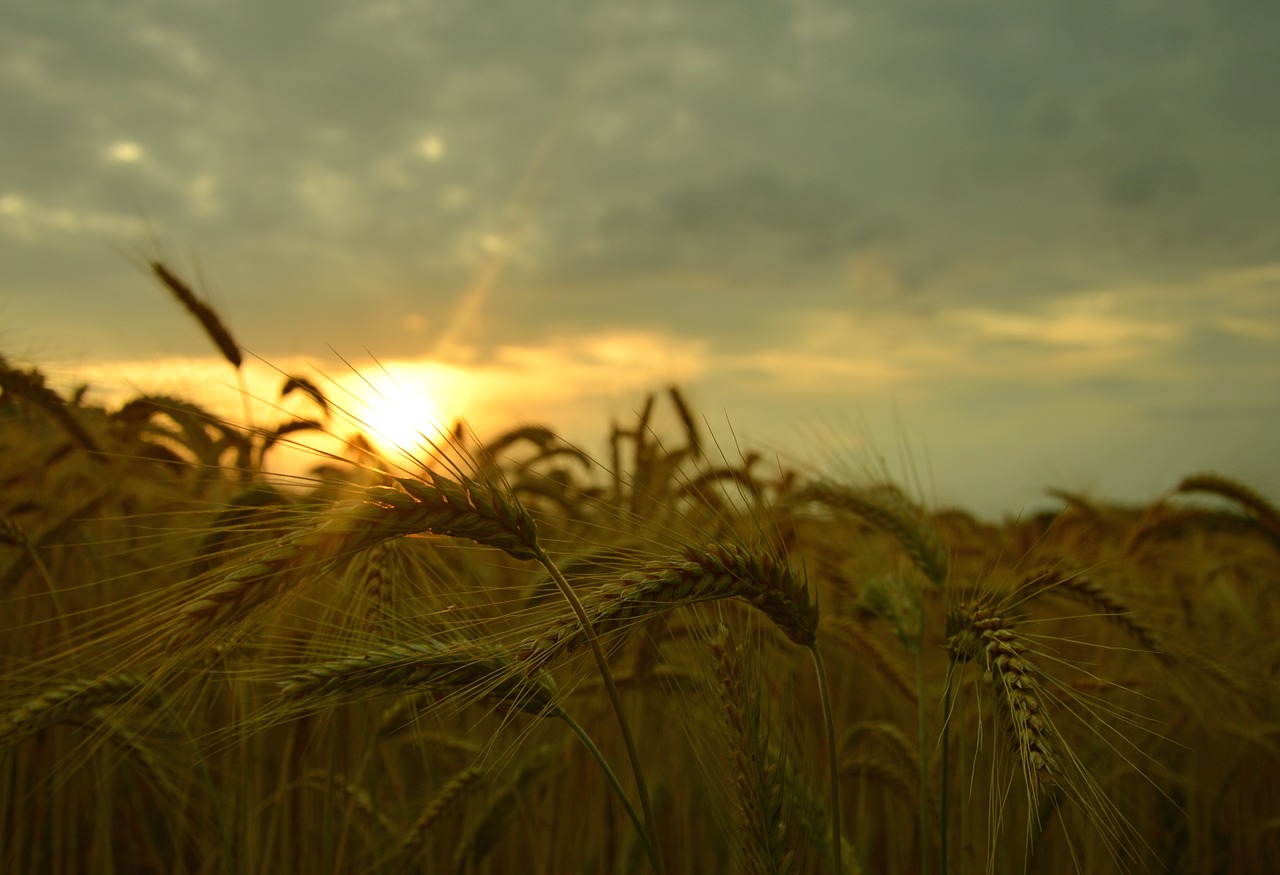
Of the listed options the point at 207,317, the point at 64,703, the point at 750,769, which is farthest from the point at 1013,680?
the point at 207,317

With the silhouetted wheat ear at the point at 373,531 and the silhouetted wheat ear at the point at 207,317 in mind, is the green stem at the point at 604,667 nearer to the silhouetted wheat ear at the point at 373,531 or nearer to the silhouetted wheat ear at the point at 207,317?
the silhouetted wheat ear at the point at 373,531

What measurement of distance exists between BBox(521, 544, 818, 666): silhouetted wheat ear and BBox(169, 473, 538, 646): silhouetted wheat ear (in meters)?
0.13

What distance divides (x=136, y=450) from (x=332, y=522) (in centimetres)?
301

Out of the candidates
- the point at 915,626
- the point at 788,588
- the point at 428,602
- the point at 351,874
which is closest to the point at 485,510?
the point at 788,588

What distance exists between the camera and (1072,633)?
411 cm

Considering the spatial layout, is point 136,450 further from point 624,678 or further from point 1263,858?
point 1263,858

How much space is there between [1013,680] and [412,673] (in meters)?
0.92

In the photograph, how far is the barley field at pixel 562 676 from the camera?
4.24 ft

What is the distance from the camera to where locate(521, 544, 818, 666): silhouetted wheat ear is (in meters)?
1.23

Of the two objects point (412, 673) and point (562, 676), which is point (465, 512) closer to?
point (412, 673)

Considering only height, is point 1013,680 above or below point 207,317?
below

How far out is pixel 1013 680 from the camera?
130 centimetres

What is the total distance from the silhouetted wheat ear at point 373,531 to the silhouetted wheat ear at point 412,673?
15cm

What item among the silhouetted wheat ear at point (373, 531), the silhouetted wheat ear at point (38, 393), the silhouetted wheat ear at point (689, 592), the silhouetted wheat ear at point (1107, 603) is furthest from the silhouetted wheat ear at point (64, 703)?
the silhouetted wheat ear at point (1107, 603)
